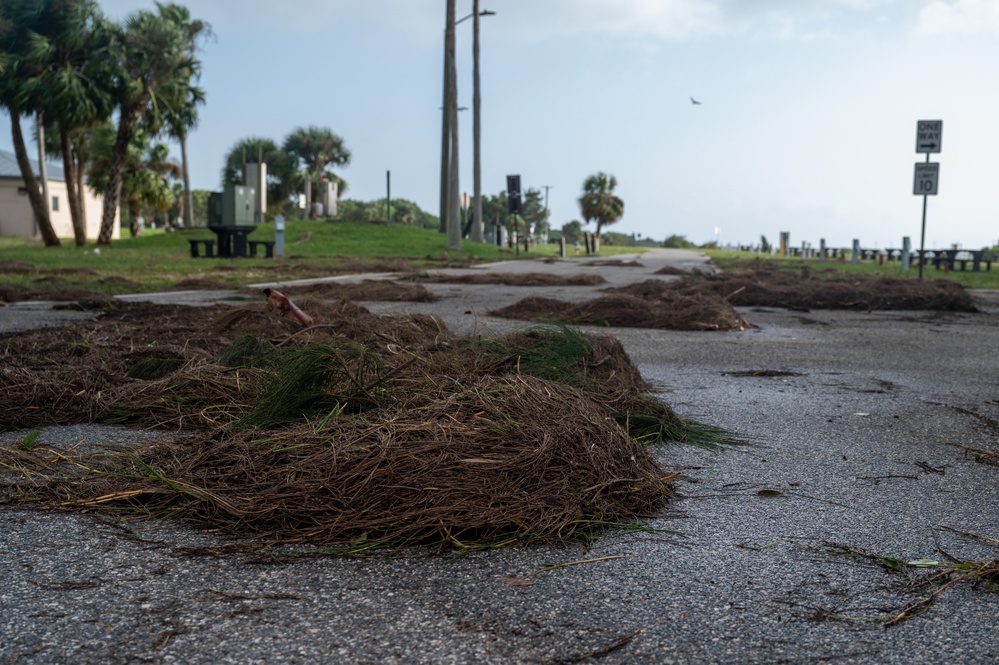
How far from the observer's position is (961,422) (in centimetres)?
532

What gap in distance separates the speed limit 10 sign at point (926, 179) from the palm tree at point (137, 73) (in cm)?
3045

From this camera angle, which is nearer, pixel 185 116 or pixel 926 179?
pixel 926 179

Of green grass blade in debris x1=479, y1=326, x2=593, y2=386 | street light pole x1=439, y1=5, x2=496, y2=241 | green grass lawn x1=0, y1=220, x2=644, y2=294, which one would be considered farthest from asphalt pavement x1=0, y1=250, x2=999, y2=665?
street light pole x1=439, y1=5, x2=496, y2=241

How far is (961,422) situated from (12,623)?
191 inches

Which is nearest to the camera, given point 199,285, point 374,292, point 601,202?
point 374,292

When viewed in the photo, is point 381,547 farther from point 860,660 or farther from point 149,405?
point 149,405

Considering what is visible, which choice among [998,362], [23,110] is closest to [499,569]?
[998,362]

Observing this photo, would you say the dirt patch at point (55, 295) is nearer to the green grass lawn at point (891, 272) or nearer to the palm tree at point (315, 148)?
the green grass lawn at point (891, 272)

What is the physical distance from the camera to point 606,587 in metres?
2.68

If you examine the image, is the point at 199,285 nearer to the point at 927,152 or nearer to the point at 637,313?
the point at 637,313

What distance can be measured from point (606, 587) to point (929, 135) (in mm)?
22601

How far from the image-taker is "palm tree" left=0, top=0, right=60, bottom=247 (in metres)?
35.6

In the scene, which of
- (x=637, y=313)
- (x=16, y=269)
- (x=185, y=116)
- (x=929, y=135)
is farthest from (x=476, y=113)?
(x=637, y=313)

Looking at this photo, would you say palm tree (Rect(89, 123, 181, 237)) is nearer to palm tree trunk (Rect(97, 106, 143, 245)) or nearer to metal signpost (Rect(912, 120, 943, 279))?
palm tree trunk (Rect(97, 106, 143, 245))
